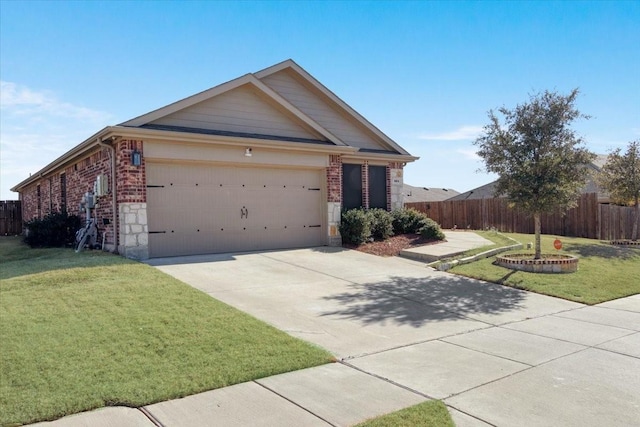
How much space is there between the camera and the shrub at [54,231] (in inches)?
535

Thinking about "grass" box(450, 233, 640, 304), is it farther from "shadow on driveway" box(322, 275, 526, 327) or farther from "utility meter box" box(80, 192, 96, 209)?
"utility meter box" box(80, 192, 96, 209)

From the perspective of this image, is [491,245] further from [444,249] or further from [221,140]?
[221,140]

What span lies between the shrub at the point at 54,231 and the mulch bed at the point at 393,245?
8067 millimetres

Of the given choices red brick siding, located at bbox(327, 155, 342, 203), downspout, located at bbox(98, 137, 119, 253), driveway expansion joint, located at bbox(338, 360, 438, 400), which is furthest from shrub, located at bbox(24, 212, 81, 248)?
driveway expansion joint, located at bbox(338, 360, 438, 400)

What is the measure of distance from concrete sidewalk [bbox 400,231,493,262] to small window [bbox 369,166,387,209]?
268cm

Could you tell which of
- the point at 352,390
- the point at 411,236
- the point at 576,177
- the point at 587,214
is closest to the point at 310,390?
the point at 352,390

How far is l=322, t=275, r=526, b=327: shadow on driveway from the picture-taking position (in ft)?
23.6

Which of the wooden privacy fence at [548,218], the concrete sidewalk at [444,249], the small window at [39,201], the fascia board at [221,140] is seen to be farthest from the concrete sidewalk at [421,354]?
the small window at [39,201]

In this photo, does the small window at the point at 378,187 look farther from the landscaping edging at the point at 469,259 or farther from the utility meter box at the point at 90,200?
the utility meter box at the point at 90,200

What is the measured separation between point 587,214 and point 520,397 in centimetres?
1850

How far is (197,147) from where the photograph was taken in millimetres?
11836

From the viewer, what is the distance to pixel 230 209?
497 inches

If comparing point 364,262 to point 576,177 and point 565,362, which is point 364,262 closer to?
point 576,177

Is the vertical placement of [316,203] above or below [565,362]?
above
